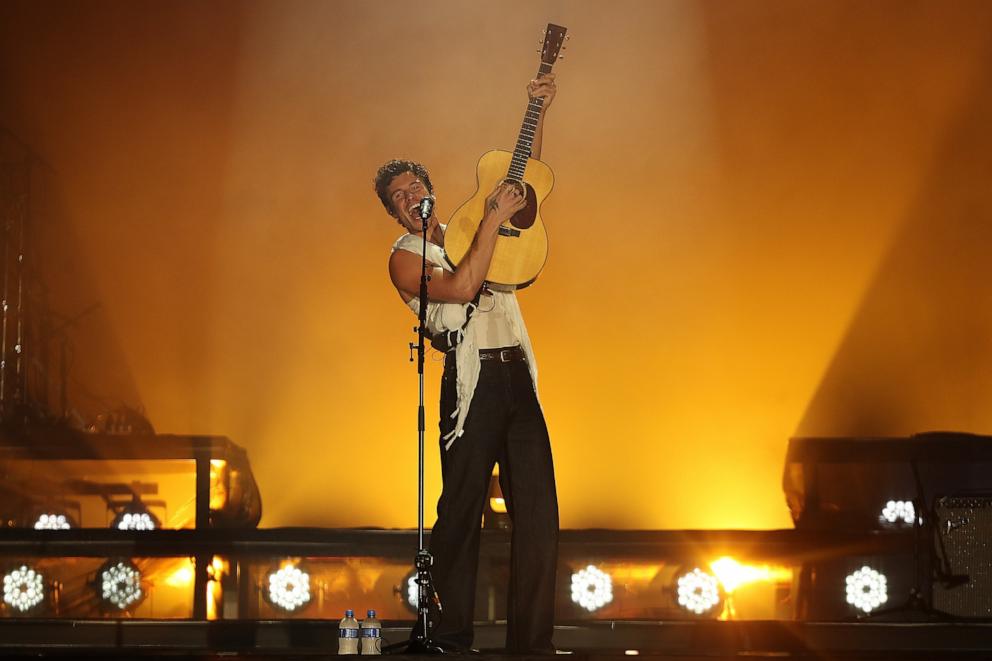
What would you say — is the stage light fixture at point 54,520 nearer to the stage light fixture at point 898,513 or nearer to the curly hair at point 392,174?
the curly hair at point 392,174

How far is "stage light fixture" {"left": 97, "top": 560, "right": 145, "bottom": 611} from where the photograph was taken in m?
4.43

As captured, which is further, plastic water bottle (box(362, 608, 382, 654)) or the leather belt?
the leather belt

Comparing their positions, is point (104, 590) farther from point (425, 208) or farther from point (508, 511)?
point (425, 208)

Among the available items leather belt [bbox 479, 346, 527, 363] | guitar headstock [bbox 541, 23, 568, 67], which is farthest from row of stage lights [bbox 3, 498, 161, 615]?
guitar headstock [bbox 541, 23, 568, 67]

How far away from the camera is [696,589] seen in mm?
4434

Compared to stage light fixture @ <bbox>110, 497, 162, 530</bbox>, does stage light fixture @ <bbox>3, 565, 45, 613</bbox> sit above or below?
below

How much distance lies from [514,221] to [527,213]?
0.05m

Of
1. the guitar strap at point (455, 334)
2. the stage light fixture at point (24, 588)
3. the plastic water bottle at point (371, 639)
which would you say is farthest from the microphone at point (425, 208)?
the stage light fixture at point (24, 588)

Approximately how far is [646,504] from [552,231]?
147cm

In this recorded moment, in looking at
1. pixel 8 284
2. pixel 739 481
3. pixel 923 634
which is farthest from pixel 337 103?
pixel 923 634

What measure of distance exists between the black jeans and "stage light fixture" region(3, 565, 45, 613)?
2.04 metres

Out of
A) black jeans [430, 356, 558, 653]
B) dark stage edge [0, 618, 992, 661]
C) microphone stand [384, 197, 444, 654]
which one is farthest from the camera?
dark stage edge [0, 618, 992, 661]

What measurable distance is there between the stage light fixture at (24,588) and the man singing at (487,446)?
2.04 meters

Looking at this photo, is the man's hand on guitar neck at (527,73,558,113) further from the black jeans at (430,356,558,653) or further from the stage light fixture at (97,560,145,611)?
the stage light fixture at (97,560,145,611)
